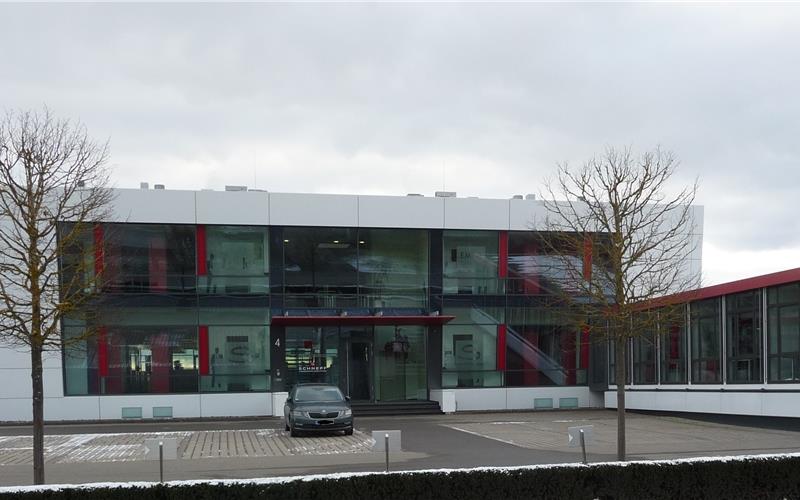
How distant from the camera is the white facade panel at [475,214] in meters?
32.1

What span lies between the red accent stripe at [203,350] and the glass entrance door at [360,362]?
5.29 metres

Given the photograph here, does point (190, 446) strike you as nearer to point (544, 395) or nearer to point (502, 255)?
point (502, 255)

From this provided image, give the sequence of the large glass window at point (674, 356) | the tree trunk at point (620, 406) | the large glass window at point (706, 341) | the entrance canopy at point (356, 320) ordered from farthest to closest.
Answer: the entrance canopy at point (356, 320)
the large glass window at point (674, 356)
the large glass window at point (706, 341)
the tree trunk at point (620, 406)

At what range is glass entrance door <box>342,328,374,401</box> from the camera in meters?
32.0

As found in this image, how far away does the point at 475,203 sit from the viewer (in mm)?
32375

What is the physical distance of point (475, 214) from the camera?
32.3m

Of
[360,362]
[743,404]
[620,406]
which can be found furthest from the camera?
[360,362]

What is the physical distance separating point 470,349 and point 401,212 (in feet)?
20.3

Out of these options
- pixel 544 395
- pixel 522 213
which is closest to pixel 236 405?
A: pixel 544 395

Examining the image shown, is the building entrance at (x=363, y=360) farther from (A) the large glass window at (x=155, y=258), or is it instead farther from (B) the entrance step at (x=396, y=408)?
(A) the large glass window at (x=155, y=258)

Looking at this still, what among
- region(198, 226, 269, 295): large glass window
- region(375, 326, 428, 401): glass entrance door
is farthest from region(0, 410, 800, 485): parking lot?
region(198, 226, 269, 295): large glass window

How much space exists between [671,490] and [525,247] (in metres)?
22.2

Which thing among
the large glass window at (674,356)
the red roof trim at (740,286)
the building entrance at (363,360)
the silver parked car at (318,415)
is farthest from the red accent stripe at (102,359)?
the red roof trim at (740,286)

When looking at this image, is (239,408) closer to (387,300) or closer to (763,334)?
(387,300)
